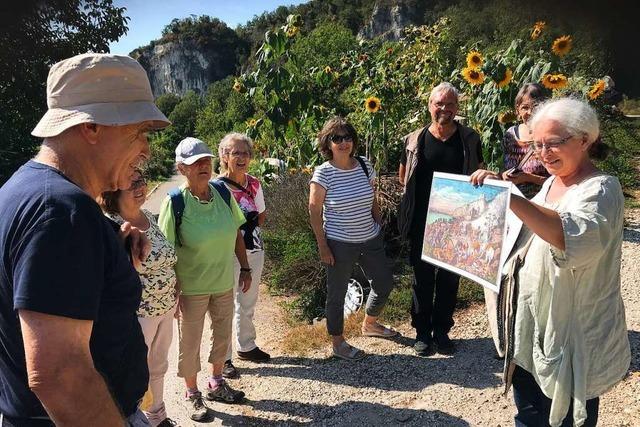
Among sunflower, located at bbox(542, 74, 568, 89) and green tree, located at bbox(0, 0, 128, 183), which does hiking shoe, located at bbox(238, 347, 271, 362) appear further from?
green tree, located at bbox(0, 0, 128, 183)

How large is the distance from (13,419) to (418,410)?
2.34 m

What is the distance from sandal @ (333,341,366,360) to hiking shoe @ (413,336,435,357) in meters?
0.41

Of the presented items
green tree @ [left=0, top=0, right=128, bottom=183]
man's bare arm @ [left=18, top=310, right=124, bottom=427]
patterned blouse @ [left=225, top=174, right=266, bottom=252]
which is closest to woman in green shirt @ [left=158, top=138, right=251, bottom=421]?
patterned blouse @ [left=225, top=174, right=266, bottom=252]

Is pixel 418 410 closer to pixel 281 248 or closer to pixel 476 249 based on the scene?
pixel 476 249

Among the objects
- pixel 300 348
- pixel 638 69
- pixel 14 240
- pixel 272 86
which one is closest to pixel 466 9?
pixel 638 69

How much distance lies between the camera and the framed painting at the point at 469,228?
2.00m

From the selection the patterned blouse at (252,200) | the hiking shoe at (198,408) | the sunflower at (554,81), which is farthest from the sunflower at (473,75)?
the hiking shoe at (198,408)

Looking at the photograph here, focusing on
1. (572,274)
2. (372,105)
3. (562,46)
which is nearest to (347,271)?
(572,274)

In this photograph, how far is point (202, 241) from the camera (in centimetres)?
271

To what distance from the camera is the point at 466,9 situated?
103ft

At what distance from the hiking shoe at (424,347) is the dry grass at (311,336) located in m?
0.57

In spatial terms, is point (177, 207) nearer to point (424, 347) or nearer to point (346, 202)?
point (346, 202)

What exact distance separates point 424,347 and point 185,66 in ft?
271

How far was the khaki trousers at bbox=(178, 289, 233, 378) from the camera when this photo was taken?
9.28 ft
